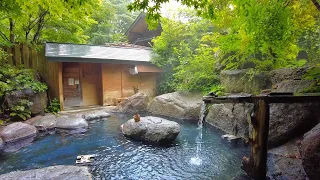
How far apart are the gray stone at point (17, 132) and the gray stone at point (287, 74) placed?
9134 millimetres

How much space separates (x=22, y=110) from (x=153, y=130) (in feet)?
20.1

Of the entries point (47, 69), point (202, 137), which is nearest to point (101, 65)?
point (47, 69)

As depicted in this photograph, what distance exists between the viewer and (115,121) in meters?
10.1

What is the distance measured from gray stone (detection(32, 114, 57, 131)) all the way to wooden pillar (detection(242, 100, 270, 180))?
7.82m

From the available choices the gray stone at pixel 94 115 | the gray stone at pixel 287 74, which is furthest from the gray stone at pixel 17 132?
the gray stone at pixel 287 74

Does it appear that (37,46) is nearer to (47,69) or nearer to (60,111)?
(47,69)

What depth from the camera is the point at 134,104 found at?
41.1 feet

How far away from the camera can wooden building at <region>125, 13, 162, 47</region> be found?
18.7 metres

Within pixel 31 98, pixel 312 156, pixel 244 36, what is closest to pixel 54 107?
pixel 31 98

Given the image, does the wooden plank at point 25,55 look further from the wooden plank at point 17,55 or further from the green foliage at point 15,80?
the green foliage at point 15,80

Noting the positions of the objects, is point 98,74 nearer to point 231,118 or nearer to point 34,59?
point 34,59

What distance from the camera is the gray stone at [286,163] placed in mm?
3925

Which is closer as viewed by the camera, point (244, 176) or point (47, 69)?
point (244, 176)

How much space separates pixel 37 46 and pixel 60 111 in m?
3.89
